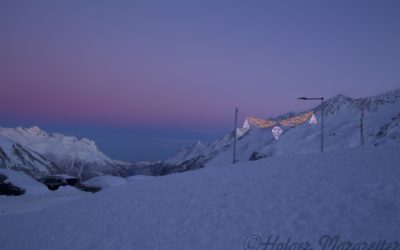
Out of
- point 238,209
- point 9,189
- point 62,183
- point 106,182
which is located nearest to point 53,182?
point 62,183

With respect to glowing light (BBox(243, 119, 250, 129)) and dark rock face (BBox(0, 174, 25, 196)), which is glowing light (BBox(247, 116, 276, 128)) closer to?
glowing light (BBox(243, 119, 250, 129))

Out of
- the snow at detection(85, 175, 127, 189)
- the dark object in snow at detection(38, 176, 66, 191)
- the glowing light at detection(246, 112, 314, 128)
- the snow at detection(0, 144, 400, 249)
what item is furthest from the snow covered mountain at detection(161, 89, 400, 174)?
the snow at detection(0, 144, 400, 249)

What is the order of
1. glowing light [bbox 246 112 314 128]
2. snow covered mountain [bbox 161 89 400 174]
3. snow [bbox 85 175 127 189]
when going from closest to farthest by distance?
1. glowing light [bbox 246 112 314 128]
2. snow [bbox 85 175 127 189]
3. snow covered mountain [bbox 161 89 400 174]

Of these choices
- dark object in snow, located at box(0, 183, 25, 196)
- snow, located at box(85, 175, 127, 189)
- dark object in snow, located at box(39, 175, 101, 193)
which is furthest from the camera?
snow, located at box(85, 175, 127, 189)

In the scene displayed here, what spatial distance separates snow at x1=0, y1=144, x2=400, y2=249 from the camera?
12586mm

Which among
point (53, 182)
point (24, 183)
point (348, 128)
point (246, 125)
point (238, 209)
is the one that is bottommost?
point (53, 182)

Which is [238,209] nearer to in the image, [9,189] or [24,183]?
[9,189]

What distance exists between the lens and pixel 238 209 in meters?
15.1

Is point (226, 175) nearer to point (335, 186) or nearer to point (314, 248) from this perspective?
point (335, 186)

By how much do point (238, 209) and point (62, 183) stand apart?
28283mm

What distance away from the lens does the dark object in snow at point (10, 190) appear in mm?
31128

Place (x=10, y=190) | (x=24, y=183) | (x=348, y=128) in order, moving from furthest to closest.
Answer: (x=348, y=128) < (x=24, y=183) < (x=10, y=190)

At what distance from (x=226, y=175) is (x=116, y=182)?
21536mm

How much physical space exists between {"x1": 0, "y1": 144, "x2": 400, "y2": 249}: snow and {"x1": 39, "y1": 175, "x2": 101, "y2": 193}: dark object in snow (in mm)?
15887
